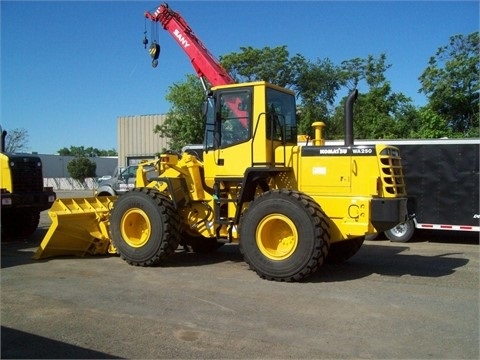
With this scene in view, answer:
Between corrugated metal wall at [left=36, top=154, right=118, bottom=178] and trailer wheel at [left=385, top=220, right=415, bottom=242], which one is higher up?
corrugated metal wall at [left=36, top=154, right=118, bottom=178]

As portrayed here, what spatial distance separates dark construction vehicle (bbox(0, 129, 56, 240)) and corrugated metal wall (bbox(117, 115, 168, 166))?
29888 millimetres

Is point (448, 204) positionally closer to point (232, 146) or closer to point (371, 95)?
point (232, 146)

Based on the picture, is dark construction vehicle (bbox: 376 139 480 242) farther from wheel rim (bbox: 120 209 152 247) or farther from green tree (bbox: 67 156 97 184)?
green tree (bbox: 67 156 97 184)

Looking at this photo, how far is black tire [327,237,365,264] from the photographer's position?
366 inches

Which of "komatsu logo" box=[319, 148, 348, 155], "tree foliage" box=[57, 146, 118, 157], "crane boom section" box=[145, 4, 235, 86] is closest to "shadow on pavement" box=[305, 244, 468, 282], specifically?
"komatsu logo" box=[319, 148, 348, 155]

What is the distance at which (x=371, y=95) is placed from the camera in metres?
31.3

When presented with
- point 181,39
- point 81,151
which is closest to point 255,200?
point 181,39

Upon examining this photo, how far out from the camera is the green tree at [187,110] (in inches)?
1312

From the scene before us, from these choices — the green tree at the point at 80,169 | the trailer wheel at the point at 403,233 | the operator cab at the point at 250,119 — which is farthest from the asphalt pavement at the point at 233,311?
the green tree at the point at 80,169

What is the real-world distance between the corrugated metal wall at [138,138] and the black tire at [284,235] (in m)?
35.5

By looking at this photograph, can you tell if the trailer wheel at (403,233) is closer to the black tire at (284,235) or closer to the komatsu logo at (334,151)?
the komatsu logo at (334,151)

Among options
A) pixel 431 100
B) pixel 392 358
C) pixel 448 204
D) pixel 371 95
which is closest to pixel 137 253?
pixel 392 358

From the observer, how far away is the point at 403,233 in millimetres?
13070

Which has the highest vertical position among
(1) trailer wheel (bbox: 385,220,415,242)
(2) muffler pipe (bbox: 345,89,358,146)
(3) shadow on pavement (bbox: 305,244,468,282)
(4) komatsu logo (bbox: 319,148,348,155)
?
(2) muffler pipe (bbox: 345,89,358,146)
